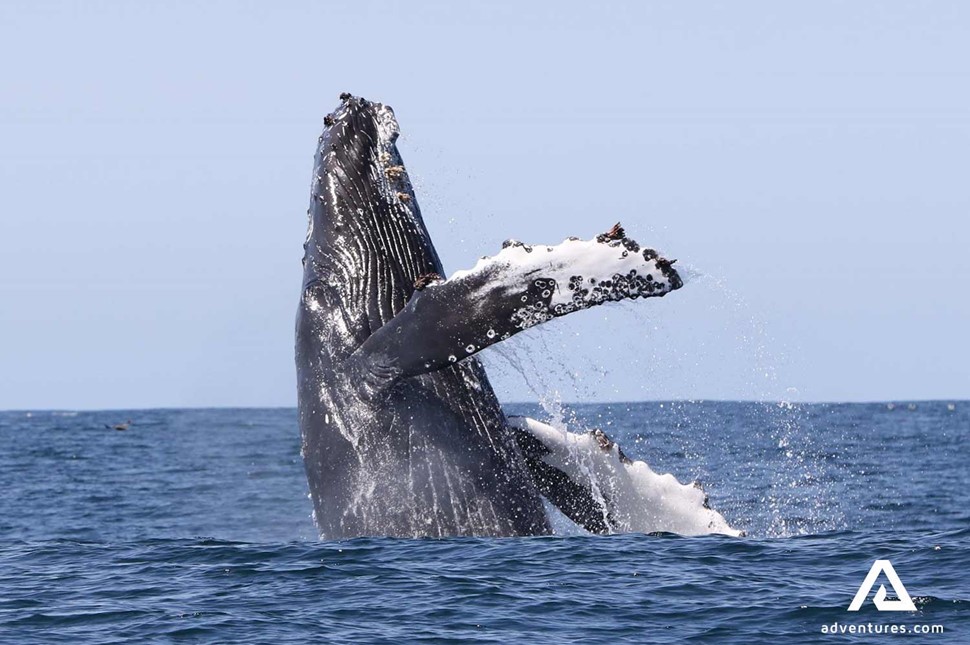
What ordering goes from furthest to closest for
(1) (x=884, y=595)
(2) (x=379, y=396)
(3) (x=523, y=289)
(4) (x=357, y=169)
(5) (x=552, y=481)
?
(4) (x=357, y=169), (5) (x=552, y=481), (2) (x=379, y=396), (1) (x=884, y=595), (3) (x=523, y=289)

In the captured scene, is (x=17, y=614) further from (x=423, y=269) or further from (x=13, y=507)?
(x=13, y=507)

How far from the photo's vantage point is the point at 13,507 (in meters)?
28.7

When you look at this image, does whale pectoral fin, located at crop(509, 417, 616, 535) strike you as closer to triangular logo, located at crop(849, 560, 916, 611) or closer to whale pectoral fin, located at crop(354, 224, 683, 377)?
whale pectoral fin, located at crop(354, 224, 683, 377)

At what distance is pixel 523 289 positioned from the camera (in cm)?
1026

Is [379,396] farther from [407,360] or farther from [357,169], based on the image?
[357,169]

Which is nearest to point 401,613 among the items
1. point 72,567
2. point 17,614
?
point 17,614

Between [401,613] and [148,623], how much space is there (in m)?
1.90

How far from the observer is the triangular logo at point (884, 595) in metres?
10.4

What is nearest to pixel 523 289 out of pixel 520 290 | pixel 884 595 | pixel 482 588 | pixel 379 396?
pixel 520 290

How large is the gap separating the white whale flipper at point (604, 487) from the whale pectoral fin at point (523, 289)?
2.10 metres

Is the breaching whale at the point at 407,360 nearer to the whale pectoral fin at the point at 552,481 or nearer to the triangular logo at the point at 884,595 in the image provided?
the whale pectoral fin at the point at 552,481

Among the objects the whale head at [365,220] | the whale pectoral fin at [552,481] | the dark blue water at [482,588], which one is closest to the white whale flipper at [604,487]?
the whale pectoral fin at [552,481]

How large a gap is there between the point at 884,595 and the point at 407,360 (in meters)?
4.08

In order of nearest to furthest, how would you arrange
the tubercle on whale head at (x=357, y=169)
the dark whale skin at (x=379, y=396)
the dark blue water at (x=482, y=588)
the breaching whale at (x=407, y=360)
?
the dark blue water at (x=482, y=588) → the breaching whale at (x=407, y=360) → the dark whale skin at (x=379, y=396) → the tubercle on whale head at (x=357, y=169)
